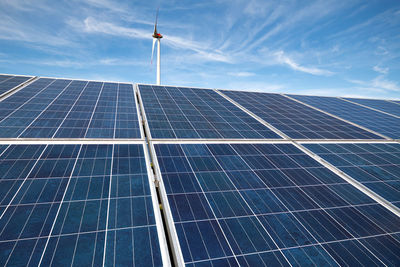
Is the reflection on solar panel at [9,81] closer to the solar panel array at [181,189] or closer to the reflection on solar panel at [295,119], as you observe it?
the solar panel array at [181,189]

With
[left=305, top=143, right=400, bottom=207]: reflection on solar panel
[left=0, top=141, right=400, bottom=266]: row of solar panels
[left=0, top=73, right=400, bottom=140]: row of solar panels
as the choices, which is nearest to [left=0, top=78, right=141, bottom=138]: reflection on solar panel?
[left=0, top=73, right=400, bottom=140]: row of solar panels

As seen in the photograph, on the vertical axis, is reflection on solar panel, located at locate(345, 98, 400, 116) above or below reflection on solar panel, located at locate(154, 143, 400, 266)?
above

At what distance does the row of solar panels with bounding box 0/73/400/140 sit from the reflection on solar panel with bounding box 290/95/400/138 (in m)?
0.13

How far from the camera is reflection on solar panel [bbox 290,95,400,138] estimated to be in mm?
20188

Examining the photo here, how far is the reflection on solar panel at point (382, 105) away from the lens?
2878 cm

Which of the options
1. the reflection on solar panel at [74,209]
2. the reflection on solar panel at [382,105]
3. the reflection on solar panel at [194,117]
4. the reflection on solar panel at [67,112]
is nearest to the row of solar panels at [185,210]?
the reflection on solar panel at [74,209]

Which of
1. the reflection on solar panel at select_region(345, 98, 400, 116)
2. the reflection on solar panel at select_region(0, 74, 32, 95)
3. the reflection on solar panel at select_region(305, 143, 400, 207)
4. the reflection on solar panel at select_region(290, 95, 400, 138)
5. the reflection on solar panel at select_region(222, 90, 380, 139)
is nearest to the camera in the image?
the reflection on solar panel at select_region(305, 143, 400, 207)

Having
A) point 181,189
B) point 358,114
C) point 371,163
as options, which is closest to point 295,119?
point 371,163

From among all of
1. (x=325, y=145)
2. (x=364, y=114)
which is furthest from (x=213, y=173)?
(x=364, y=114)

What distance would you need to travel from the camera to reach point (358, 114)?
2453 centimetres

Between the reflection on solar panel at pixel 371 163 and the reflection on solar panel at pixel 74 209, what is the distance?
12.6 metres

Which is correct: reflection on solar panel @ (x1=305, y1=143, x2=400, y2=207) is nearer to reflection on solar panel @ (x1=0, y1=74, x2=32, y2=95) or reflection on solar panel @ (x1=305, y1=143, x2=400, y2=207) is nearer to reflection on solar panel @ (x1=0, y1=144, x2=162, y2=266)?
reflection on solar panel @ (x1=0, y1=144, x2=162, y2=266)

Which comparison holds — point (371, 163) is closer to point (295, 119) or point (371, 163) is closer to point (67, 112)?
point (295, 119)

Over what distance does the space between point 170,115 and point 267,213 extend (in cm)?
1124
